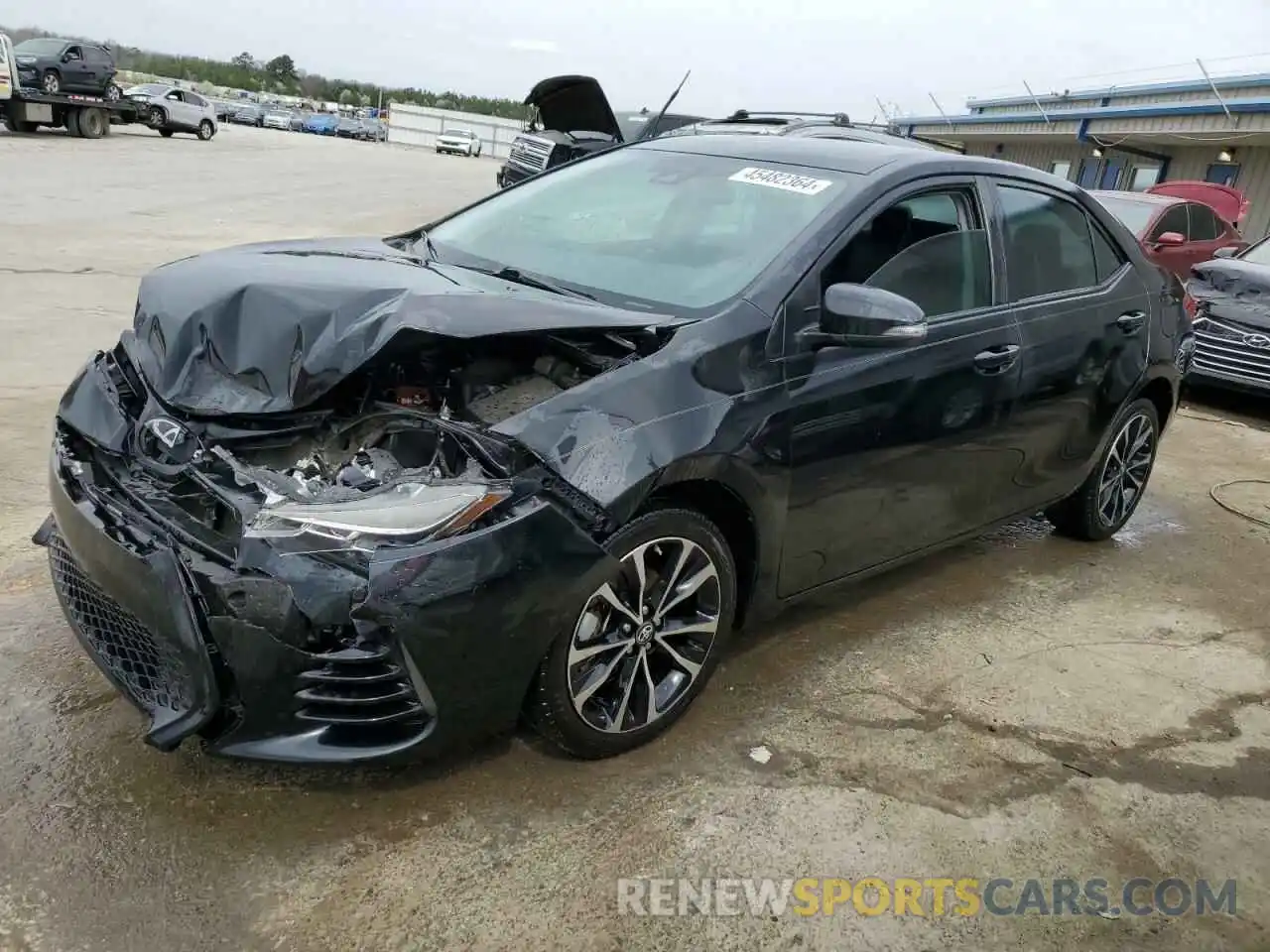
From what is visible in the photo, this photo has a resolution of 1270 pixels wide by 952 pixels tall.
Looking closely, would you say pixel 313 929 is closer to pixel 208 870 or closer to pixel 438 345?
pixel 208 870

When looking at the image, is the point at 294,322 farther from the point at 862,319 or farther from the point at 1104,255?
the point at 1104,255

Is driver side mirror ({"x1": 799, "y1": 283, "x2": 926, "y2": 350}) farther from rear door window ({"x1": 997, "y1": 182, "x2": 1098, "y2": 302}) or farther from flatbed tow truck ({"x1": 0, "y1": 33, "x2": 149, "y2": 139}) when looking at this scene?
flatbed tow truck ({"x1": 0, "y1": 33, "x2": 149, "y2": 139})

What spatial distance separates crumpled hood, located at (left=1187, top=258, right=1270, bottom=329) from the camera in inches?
328

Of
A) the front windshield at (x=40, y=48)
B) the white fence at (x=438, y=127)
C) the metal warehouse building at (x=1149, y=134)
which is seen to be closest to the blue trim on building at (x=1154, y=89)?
the metal warehouse building at (x=1149, y=134)

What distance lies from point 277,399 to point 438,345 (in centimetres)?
45

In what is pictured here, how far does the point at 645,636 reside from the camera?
290 cm

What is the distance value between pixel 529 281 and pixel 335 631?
1.48 m

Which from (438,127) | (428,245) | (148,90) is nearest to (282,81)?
(438,127)

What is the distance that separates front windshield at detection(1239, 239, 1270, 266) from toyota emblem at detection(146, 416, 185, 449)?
928 centimetres

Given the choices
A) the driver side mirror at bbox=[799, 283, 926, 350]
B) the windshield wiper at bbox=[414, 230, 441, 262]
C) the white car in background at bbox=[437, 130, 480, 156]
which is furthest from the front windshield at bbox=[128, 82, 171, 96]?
the driver side mirror at bbox=[799, 283, 926, 350]

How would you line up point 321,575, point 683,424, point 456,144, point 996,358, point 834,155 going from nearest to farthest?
1. point 321,575
2. point 683,424
3. point 834,155
4. point 996,358
5. point 456,144

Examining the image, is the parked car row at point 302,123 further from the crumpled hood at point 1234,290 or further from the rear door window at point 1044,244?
the rear door window at point 1044,244

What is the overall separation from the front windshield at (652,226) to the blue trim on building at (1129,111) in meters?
Result: 16.6

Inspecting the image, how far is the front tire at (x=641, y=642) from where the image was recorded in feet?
8.89
